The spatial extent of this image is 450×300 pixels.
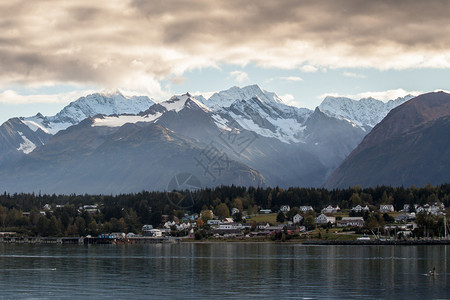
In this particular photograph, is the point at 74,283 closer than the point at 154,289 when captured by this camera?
No

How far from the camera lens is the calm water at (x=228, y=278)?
89312 millimetres

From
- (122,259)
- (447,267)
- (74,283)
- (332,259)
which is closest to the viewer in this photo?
(74,283)

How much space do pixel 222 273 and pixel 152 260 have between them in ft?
115

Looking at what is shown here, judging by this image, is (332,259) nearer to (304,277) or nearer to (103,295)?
(304,277)

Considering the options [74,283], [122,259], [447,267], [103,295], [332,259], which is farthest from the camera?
[122,259]

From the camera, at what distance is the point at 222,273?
4481 inches

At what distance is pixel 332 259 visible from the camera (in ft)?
465

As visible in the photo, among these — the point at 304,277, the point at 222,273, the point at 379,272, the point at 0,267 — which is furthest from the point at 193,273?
the point at 0,267

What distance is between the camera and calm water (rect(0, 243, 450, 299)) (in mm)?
89312

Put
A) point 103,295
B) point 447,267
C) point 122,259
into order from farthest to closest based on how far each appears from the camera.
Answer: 1. point 122,259
2. point 447,267
3. point 103,295

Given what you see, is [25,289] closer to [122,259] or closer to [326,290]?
[326,290]

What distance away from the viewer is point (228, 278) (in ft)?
348

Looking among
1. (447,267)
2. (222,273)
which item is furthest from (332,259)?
(222,273)

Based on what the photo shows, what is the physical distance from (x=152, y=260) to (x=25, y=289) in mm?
53541
